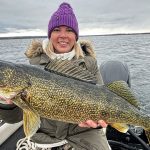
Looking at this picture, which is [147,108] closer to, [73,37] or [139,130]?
[139,130]

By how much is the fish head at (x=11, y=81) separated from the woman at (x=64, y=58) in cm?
69

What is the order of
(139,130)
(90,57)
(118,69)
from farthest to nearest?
(118,69) < (139,130) < (90,57)

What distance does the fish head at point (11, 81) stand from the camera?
3.47m

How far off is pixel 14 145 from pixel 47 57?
1874 millimetres

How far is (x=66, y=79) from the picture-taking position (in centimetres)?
363

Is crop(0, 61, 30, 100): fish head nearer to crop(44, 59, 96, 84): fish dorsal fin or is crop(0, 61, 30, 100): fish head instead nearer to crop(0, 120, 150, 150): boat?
crop(44, 59, 96, 84): fish dorsal fin

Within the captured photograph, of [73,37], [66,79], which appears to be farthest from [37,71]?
[73,37]

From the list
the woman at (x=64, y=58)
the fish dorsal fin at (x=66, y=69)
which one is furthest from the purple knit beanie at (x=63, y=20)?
the fish dorsal fin at (x=66, y=69)

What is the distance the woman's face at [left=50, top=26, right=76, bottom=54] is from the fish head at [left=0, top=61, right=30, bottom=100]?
118cm

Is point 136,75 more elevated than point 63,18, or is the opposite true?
point 63,18

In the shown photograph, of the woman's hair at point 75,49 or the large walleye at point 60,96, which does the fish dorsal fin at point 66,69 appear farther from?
the woman's hair at point 75,49

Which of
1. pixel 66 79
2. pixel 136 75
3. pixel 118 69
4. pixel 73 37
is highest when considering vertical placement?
pixel 73 37

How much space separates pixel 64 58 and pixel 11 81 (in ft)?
3.89

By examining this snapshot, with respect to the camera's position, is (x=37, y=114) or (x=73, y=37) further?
(x=73, y=37)
